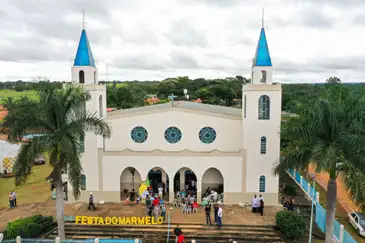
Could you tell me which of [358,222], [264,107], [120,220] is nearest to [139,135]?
[120,220]

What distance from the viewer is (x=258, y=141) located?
73.6 feet

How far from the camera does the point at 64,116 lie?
1580 cm

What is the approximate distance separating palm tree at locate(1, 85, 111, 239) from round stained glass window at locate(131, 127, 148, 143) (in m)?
7.74

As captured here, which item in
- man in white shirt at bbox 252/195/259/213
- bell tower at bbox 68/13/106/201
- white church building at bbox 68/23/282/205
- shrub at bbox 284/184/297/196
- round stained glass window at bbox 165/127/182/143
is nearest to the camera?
man in white shirt at bbox 252/195/259/213

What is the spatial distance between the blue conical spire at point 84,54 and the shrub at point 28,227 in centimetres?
1050

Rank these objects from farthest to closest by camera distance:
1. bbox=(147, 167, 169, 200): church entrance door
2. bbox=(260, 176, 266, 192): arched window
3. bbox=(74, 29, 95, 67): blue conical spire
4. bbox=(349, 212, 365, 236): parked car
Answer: bbox=(147, 167, 169, 200): church entrance door
bbox=(74, 29, 95, 67): blue conical spire
bbox=(260, 176, 266, 192): arched window
bbox=(349, 212, 365, 236): parked car

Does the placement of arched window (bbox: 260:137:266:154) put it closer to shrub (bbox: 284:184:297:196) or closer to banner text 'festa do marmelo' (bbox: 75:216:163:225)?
shrub (bbox: 284:184:297:196)

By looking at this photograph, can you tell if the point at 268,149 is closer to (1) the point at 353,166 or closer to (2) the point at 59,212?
(1) the point at 353,166

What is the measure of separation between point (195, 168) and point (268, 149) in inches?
199

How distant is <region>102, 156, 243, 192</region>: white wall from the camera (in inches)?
885

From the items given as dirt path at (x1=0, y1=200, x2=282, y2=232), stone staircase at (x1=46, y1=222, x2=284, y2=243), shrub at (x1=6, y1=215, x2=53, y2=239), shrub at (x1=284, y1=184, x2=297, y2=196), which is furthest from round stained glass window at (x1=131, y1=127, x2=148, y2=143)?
shrub at (x1=284, y1=184, x2=297, y2=196)

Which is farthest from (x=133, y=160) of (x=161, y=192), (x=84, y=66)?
(x=84, y=66)

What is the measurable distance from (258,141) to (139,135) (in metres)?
8.29

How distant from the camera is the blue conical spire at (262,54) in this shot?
22.4 m
